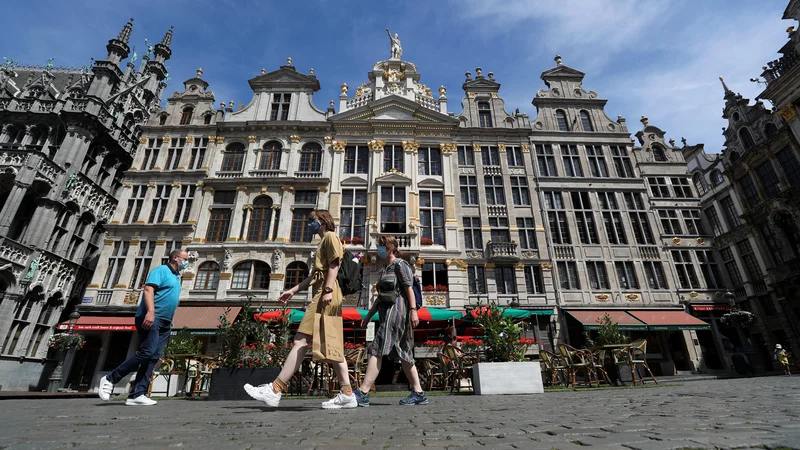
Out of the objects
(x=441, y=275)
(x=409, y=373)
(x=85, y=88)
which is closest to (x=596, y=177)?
(x=441, y=275)

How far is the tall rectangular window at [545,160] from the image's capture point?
75.0ft

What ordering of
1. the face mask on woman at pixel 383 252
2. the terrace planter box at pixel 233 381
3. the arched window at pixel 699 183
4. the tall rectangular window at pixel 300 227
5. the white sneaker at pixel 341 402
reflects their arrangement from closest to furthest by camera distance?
the white sneaker at pixel 341 402
the face mask on woman at pixel 383 252
the terrace planter box at pixel 233 381
the tall rectangular window at pixel 300 227
the arched window at pixel 699 183

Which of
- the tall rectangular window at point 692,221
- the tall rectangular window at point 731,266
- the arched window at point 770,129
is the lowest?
the tall rectangular window at point 731,266

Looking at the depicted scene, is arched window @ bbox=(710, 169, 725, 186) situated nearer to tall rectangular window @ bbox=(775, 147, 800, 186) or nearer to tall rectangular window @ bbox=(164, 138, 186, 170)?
tall rectangular window @ bbox=(775, 147, 800, 186)

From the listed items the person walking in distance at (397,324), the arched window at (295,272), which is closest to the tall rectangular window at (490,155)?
the arched window at (295,272)

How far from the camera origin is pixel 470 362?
33.2 feet

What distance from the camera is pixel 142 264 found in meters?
20.1

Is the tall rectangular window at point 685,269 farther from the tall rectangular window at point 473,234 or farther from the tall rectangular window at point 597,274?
the tall rectangular window at point 473,234

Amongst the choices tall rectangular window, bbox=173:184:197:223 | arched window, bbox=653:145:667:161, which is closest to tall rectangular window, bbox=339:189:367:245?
tall rectangular window, bbox=173:184:197:223

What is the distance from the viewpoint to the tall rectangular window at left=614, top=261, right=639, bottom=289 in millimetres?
20281

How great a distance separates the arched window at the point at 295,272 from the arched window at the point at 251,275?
3.51 feet

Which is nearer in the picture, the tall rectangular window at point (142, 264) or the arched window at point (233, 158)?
the tall rectangular window at point (142, 264)

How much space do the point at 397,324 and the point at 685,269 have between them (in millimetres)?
23490

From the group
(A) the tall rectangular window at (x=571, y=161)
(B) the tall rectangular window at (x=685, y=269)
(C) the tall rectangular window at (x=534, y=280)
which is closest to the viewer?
(C) the tall rectangular window at (x=534, y=280)
